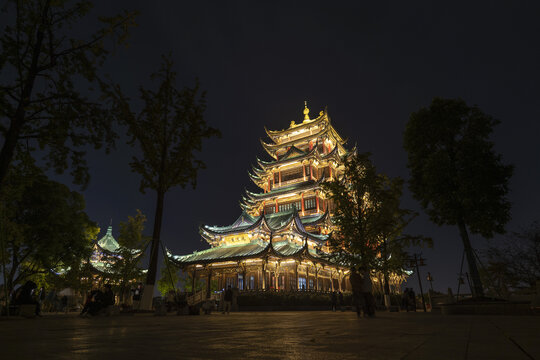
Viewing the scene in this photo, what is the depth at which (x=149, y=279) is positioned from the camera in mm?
12398

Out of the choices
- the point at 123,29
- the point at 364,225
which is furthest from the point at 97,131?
the point at 364,225

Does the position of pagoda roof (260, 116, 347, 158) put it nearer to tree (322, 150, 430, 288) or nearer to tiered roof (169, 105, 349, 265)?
tiered roof (169, 105, 349, 265)

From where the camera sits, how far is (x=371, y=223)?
19469mm

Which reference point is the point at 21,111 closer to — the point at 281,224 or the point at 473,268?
the point at 473,268

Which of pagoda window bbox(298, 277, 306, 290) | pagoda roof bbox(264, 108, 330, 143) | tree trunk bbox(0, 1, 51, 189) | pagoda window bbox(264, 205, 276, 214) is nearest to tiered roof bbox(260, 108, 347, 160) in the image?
pagoda roof bbox(264, 108, 330, 143)

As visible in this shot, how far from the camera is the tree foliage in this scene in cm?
1886

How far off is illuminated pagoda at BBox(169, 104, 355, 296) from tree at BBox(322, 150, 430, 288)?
2.86 meters

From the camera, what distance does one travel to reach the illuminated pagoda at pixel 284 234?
2911cm

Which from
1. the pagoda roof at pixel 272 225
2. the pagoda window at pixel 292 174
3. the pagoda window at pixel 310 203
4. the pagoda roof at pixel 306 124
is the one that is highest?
the pagoda roof at pixel 306 124

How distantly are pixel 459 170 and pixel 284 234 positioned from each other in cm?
1981

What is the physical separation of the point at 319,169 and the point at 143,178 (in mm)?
32910

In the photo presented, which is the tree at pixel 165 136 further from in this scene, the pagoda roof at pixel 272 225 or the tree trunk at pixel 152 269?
the pagoda roof at pixel 272 225

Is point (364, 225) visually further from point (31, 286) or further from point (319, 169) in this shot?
point (319, 169)

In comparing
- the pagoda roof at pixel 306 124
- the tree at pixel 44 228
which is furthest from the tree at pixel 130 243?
the pagoda roof at pixel 306 124
